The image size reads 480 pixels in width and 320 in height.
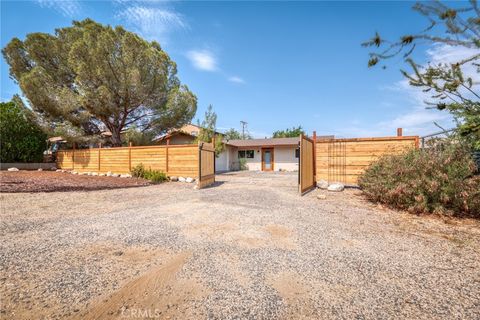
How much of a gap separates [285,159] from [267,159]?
6.00ft

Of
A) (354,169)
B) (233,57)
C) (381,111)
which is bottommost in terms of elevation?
(354,169)

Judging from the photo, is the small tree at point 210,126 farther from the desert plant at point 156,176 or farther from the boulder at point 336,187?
the boulder at point 336,187

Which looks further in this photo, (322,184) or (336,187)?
(322,184)

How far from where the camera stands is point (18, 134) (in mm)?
16547

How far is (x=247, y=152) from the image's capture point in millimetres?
24625

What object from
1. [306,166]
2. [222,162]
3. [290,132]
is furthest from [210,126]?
[290,132]

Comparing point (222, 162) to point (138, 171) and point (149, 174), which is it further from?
point (149, 174)

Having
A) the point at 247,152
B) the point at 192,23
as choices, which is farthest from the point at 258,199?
the point at 247,152

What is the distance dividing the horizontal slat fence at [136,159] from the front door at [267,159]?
519 inches

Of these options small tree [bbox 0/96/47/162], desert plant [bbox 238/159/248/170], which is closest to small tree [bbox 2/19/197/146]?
small tree [bbox 0/96/47/162]

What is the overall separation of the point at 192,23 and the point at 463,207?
9.21 meters

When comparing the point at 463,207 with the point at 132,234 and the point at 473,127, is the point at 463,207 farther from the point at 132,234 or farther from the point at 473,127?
the point at 132,234

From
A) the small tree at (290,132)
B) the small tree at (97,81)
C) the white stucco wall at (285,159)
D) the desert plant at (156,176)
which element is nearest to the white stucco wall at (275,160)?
the white stucco wall at (285,159)

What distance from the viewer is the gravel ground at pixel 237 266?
189 cm
